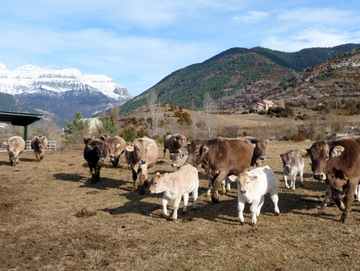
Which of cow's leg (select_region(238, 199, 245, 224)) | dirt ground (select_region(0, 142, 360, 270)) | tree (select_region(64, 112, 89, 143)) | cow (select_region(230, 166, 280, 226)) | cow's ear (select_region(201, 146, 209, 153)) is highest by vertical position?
tree (select_region(64, 112, 89, 143))

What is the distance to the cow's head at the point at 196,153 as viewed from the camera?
31.8 feet

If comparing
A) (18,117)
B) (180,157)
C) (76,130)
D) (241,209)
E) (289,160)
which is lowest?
(241,209)

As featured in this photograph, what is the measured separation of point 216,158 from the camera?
32.6 ft

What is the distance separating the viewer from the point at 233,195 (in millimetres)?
10984

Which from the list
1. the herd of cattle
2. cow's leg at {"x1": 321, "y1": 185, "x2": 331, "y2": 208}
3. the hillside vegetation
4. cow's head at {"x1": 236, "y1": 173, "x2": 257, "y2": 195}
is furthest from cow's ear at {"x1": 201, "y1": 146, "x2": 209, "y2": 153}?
the hillside vegetation

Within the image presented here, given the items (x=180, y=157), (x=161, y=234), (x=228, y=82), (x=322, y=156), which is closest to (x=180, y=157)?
(x=180, y=157)

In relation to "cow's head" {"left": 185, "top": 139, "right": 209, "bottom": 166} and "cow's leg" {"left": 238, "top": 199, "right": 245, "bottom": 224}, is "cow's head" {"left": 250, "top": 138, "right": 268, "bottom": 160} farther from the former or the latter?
"cow's leg" {"left": 238, "top": 199, "right": 245, "bottom": 224}

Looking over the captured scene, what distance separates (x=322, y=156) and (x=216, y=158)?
3501mm

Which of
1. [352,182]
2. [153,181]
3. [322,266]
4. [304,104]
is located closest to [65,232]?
[153,181]

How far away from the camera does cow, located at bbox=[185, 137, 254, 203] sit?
9688 mm

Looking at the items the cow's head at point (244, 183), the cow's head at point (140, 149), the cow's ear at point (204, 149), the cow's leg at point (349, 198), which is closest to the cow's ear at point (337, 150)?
the cow's leg at point (349, 198)

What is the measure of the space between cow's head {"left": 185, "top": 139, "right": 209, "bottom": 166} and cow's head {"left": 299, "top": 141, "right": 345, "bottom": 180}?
11.3 ft

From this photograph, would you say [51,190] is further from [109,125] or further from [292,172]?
[109,125]

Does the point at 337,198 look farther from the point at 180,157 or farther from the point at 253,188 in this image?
the point at 180,157
